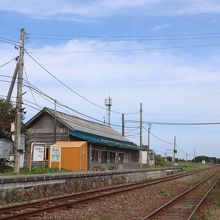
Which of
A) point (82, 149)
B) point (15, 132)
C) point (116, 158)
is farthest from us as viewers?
point (116, 158)

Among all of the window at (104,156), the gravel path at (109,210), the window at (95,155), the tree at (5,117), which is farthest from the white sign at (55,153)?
the window at (104,156)

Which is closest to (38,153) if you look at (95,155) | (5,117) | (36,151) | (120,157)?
(36,151)

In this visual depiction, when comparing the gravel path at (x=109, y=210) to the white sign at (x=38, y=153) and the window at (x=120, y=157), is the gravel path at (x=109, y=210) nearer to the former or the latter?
the white sign at (x=38, y=153)

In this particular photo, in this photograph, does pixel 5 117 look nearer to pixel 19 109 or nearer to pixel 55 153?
pixel 55 153

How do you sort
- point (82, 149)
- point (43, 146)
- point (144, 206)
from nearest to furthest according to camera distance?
point (144, 206), point (43, 146), point (82, 149)

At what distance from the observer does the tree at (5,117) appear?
1289 inches

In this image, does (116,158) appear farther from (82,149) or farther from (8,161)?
(8,161)

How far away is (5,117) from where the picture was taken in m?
32.9

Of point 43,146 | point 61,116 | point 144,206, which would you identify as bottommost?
point 144,206

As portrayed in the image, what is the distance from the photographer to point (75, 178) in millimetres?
23797

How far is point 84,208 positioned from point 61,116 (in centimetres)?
2861

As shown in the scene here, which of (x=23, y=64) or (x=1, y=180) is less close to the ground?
(x=23, y=64)

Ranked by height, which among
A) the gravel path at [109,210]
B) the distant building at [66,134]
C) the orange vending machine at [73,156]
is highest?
the distant building at [66,134]

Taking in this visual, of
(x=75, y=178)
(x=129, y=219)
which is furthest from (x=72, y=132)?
(x=129, y=219)
